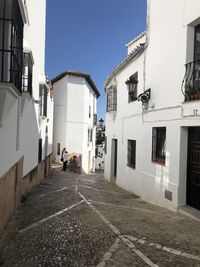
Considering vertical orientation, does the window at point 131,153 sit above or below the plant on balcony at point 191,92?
below

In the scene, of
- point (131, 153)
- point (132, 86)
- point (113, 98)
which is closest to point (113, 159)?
point (113, 98)

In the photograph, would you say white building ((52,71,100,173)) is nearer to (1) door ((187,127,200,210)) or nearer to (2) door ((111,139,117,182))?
(2) door ((111,139,117,182))

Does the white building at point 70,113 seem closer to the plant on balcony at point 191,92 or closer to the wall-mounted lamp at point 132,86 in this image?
the wall-mounted lamp at point 132,86

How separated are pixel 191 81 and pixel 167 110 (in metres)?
1.29

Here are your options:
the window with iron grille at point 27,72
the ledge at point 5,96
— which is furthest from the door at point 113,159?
the ledge at point 5,96

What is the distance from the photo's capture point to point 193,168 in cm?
838

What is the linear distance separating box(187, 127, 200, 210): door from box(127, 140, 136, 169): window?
4.91m

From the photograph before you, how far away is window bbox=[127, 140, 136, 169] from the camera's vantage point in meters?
13.6

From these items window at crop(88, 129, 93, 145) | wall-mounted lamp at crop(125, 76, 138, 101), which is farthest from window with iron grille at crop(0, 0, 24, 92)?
window at crop(88, 129, 93, 145)

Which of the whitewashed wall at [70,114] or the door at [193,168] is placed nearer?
the door at [193,168]

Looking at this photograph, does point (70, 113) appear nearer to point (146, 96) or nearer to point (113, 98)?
point (113, 98)

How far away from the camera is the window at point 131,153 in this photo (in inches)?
534

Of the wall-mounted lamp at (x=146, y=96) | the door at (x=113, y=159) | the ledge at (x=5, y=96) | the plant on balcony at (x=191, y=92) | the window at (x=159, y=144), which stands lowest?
the door at (x=113, y=159)

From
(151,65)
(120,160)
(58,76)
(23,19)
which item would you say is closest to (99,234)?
(23,19)
